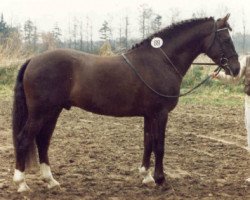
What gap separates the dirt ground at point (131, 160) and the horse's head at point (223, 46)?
1596 millimetres

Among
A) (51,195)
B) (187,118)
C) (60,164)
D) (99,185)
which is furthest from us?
(187,118)

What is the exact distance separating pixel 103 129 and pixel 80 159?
8.21 feet

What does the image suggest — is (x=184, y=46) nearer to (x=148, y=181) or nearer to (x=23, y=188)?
(x=148, y=181)

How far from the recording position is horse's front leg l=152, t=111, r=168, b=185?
5.29 meters

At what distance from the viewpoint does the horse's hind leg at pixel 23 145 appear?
5.09 metres

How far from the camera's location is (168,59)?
17.9ft

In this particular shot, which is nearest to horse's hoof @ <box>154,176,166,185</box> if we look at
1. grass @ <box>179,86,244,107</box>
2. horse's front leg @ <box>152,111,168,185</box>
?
horse's front leg @ <box>152,111,168,185</box>

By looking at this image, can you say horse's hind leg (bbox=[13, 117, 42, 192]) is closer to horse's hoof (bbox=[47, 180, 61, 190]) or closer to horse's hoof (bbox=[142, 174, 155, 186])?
horse's hoof (bbox=[47, 180, 61, 190])

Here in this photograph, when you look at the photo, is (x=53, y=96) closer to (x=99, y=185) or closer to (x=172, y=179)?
(x=99, y=185)

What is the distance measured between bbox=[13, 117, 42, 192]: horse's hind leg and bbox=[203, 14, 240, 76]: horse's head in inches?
98.5

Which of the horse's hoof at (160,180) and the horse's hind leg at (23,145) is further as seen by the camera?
the horse's hoof at (160,180)

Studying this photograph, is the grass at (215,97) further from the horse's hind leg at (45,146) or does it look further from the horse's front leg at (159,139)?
the horse's hind leg at (45,146)

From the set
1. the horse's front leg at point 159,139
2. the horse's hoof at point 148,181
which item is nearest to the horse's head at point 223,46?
the horse's front leg at point 159,139

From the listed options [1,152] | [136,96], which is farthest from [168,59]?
[1,152]
